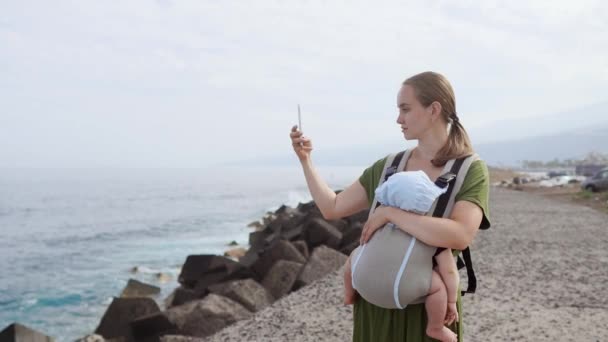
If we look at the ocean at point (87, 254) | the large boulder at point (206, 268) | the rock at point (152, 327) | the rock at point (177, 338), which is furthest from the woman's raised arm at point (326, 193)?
the ocean at point (87, 254)

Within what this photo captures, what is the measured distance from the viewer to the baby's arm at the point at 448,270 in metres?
1.94

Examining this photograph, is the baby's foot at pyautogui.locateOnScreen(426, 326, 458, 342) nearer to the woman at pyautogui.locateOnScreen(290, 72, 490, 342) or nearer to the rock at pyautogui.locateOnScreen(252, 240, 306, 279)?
the woman at pyautogui.locateOnScreen(290, 72, 490, 342)

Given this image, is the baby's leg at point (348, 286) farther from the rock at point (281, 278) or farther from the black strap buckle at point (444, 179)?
the rock at point (281, 278)

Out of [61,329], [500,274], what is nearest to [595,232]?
[500,274]

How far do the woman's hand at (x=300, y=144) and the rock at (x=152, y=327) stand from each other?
16.9 ft

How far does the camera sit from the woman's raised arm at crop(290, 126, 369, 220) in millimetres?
2307

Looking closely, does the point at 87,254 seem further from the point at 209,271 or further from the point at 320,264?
the point at 320,264

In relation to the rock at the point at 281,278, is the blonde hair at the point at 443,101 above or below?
above

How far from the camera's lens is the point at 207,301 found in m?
7.12

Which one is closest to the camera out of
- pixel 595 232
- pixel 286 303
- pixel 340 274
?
pixel 286 303

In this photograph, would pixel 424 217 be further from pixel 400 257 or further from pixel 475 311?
pixel 475 311

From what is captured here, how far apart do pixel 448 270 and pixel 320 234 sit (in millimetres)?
11072

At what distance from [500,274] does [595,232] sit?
592 centimetres

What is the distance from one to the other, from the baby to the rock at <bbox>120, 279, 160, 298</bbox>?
10387mm
